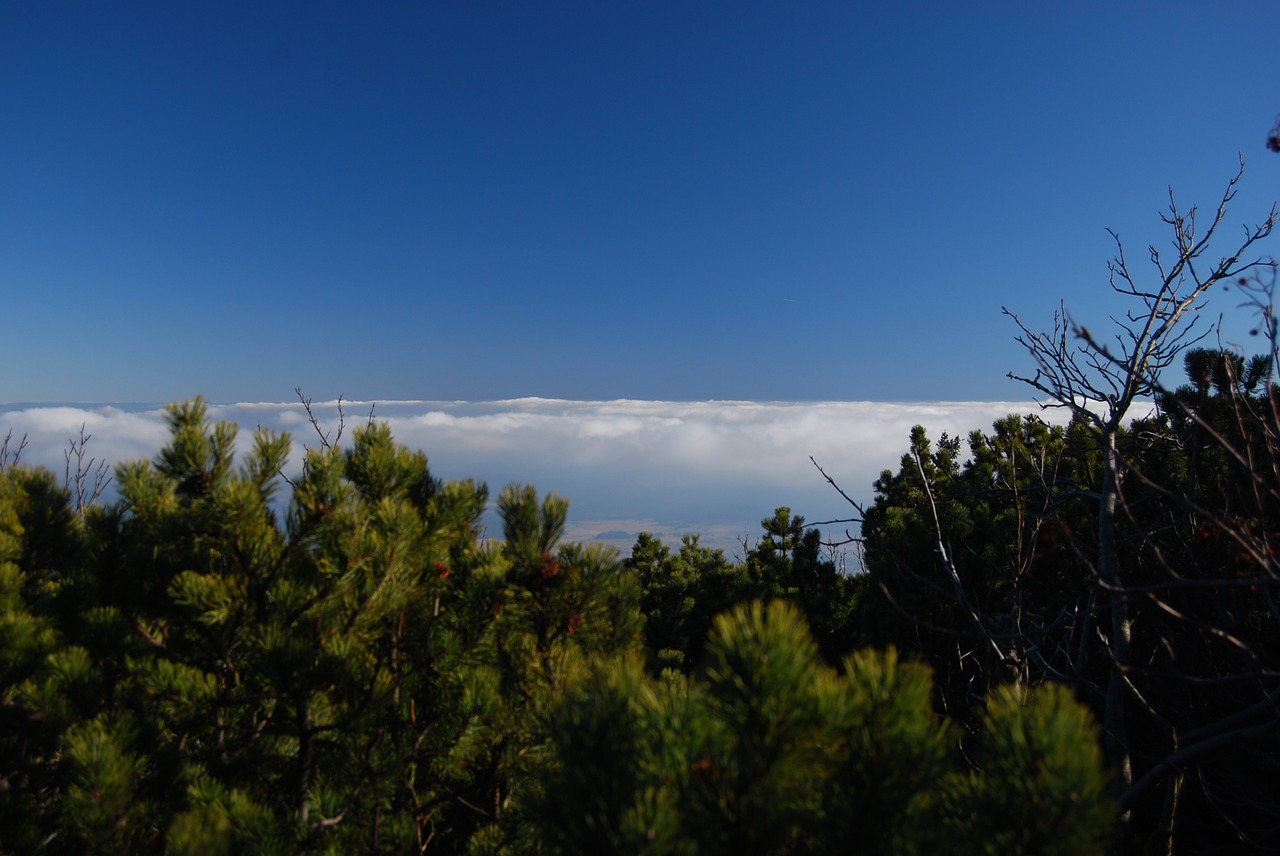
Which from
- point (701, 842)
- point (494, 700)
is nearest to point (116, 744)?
point (494, 700)

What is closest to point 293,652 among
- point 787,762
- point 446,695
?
point 446,695

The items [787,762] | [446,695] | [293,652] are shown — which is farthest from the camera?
[446,695]

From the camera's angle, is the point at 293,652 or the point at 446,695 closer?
the point at 293,652

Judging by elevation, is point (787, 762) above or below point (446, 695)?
above

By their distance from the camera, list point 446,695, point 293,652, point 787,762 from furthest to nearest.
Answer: point 446,695 → point 293,652 → point 787,762

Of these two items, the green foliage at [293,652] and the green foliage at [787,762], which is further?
the green foliage at [293,652]

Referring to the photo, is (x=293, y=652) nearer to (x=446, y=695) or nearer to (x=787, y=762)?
(x=446, y=695)

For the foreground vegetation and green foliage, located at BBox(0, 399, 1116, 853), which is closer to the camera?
the foreground vegetation

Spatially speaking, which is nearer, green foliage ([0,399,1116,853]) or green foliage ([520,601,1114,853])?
green foliage ([520,601,1114,853])

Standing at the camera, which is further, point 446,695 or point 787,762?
point 446,695

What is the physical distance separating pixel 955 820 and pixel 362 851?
5.98ft

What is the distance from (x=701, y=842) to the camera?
53.1 inches

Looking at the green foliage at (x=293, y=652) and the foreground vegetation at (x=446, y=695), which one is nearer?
the foreground vegetation at (x=446, y=695)

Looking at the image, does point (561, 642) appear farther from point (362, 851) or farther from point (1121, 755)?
Result: point (1121, 755)
